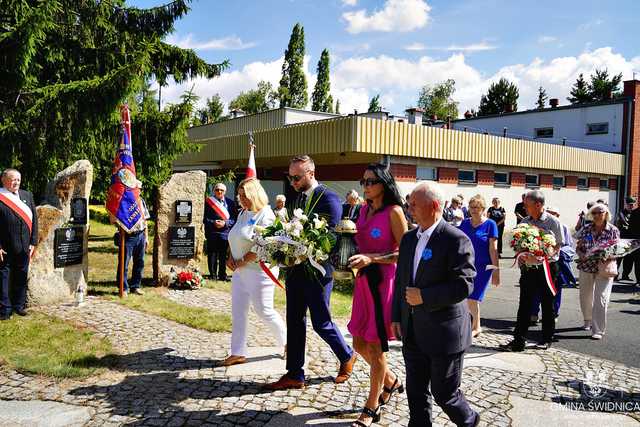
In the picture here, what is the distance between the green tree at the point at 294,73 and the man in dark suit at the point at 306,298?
1726 inches

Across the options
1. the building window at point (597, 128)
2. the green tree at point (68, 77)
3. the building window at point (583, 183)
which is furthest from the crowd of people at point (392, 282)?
A: the building window at point (597, 128)

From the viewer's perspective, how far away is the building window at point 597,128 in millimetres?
30048

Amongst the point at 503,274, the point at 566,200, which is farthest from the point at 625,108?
the point at 503,274

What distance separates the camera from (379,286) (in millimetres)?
4043

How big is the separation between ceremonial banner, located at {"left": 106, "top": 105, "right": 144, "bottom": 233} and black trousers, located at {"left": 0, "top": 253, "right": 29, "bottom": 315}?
5.53ft

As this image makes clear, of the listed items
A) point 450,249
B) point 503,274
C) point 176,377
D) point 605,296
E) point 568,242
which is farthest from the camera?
point 503,274

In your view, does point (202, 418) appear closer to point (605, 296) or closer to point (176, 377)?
point (176, 377)

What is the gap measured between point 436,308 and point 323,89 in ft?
161

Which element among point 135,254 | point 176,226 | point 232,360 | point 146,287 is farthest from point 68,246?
point 232,360

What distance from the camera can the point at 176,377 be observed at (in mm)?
4969

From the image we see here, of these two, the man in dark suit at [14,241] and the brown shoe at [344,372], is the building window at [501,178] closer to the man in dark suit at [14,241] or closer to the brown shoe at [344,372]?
the brown shoe at [344,372]

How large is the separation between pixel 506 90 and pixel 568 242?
194 feet

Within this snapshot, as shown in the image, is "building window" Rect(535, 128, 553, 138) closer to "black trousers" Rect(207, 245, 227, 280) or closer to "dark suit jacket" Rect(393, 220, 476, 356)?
"black trousers" Rect(207, 245, 227, 280)

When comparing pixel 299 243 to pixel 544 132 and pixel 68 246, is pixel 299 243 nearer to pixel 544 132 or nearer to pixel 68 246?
pixel 68 246
